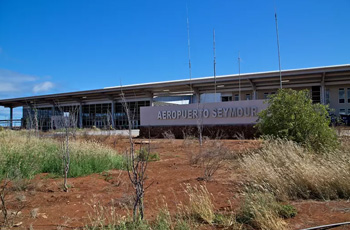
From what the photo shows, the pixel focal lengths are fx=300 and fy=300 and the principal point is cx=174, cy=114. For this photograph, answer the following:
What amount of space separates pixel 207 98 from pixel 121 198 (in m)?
37.9

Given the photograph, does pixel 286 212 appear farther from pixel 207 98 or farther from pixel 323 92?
pixel 207 98

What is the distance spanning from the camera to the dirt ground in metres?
4.70

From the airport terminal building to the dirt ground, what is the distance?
4.09 meters

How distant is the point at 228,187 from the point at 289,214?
2202 mm

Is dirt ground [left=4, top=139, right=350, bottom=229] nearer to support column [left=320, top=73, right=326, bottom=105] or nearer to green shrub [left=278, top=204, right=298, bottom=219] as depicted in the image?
green shrub [left=278, top=204, right=298, bottom=219]

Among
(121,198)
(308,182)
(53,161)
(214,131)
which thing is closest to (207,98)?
(214,131)

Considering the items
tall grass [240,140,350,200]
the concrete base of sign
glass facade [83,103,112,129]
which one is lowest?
tall grass [240,140,350,200]

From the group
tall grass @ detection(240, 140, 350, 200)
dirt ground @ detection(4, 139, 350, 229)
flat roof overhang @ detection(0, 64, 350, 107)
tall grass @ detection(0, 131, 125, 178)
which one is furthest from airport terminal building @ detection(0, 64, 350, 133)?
tall grass @ detection(240, 140, 350, 200)

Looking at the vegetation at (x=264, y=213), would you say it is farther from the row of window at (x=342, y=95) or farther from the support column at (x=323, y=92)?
the row of window at (x=342, y=95)

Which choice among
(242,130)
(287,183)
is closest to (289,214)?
(287,183)

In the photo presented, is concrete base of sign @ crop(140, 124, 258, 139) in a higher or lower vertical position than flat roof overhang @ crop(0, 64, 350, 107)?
lower

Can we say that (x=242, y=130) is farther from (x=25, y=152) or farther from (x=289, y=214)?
(x=289, y=214)

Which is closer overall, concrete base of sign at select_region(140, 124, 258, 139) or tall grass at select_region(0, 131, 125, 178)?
tall grass at select_region(0, 131, 125, 178)

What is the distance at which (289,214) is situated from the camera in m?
4.51
